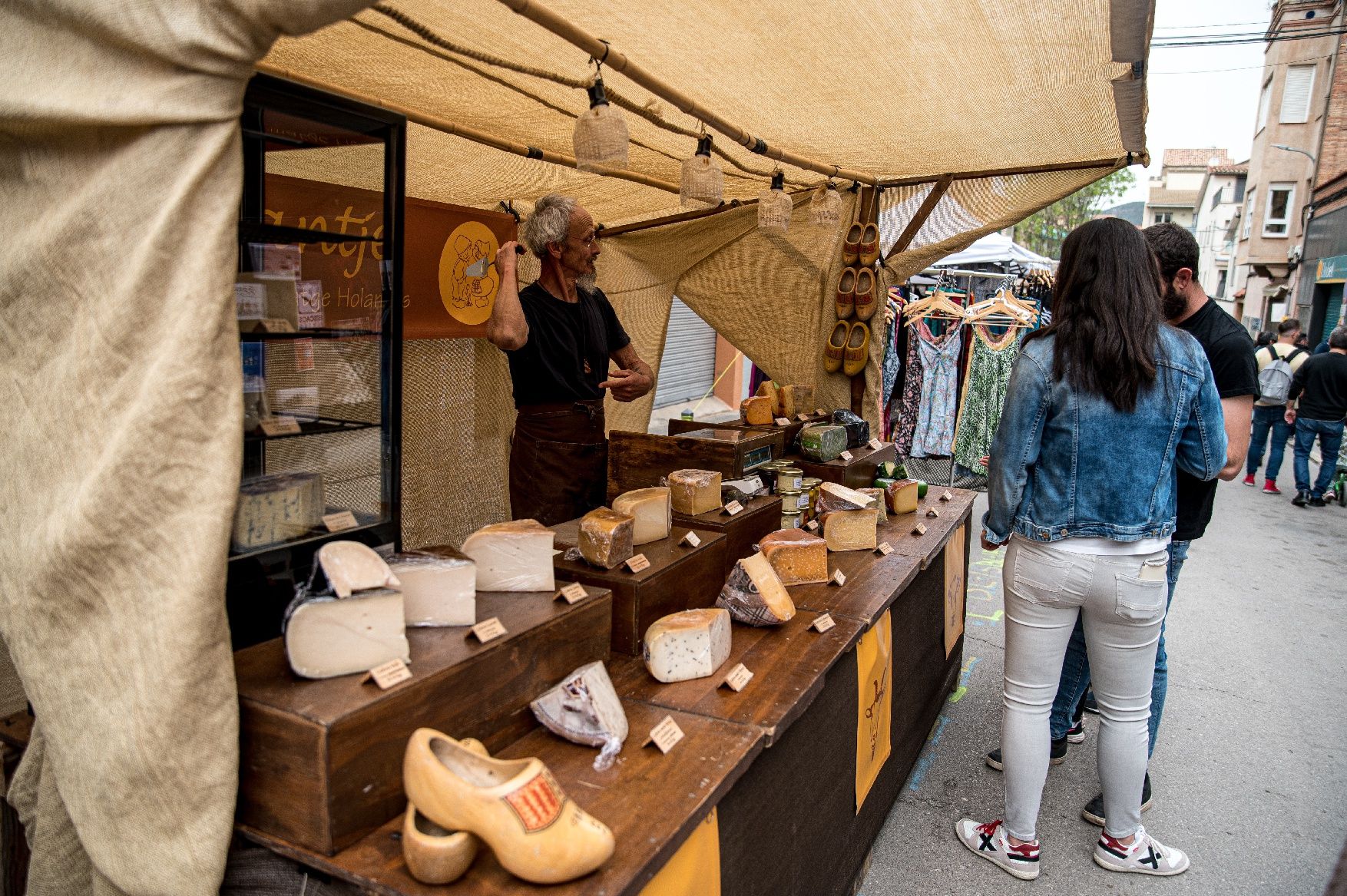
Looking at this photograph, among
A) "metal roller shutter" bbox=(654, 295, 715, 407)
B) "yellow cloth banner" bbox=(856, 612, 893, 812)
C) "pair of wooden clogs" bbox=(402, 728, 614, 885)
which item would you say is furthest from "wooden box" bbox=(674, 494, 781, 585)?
"metal roller shutter" bbox=(654, 295, 715, 407)

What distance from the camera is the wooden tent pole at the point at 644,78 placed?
2229mm

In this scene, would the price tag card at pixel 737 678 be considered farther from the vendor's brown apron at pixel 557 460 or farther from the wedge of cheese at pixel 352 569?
the vendor's brown apron at pixel 557 460

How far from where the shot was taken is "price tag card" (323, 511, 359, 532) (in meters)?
1.84

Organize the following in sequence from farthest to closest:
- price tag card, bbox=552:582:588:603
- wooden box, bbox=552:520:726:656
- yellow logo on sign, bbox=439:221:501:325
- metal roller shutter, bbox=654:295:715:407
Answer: metal roller shutter, bbox=654:295:715:407 < yellow logo on sign, bbox=439:221:501:325 < wooden box, bbox=552:520:726:656 < price tag card, bbox=552:582:588:603

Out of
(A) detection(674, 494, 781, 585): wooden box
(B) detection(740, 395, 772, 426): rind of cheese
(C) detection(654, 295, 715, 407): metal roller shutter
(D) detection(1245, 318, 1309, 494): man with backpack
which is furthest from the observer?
(C) detection(654, 295, 715, 407): metal roller shutter

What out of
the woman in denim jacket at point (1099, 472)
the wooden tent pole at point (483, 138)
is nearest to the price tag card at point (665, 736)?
the woman in denim jacket at point (1099, 472)

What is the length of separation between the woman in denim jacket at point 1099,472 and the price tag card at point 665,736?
4.38ft

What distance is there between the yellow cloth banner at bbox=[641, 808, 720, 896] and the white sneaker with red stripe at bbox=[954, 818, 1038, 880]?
1.60 meters

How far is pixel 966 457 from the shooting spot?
280 inches

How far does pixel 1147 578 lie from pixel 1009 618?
0.41 metres

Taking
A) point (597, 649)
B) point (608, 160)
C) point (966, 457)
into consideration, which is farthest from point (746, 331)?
point (597, 649)

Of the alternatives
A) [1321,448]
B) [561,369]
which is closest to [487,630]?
[561,369]

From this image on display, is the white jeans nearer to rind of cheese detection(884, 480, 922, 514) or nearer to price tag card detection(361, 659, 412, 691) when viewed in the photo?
rind of cheese detection(884, 480, 922, 514)

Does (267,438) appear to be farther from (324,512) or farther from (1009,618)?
(1009,618)
